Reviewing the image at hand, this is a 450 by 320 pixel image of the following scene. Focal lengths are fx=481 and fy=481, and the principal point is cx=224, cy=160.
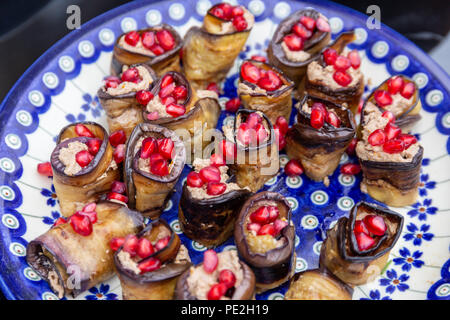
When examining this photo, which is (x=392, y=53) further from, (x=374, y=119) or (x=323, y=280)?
(x=323, y=280)

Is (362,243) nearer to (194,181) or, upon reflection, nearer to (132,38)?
(194,181)

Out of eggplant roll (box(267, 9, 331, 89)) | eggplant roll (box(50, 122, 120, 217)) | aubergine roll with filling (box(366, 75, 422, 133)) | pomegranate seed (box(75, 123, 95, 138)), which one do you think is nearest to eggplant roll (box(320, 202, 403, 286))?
aubergine roll with filling (box(366, 75, 422, 133))

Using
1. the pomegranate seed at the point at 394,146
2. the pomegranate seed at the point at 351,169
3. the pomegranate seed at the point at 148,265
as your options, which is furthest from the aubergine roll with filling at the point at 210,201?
the pomegranate seed at the point at 394,146

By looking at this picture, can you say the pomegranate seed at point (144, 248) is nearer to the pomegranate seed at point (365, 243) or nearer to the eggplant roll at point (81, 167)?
the eggplant roll at point (81, 167)

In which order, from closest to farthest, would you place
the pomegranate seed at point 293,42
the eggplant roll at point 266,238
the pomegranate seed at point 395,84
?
the eggplant roll at point 266,238, the pomegranate seed at point 395,84, the pomegranate seed at point 293,42

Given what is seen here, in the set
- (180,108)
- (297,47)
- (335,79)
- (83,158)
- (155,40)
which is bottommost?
(83,158)

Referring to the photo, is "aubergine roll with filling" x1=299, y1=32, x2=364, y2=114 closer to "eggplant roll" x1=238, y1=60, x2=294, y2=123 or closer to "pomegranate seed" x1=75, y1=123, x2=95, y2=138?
"eggplant roll" x1=238, y1=60, x2=294, y2=123

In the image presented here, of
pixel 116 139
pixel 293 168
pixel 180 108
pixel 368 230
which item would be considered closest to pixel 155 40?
pixel 180 108
